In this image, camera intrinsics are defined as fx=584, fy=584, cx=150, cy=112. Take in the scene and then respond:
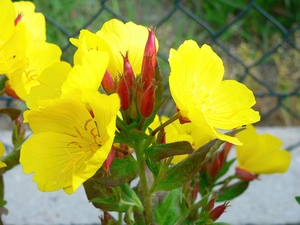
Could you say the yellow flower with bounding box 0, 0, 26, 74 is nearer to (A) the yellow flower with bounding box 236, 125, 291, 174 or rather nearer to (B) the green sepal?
(B) the green sepal

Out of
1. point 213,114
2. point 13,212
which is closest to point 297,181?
point 13,212

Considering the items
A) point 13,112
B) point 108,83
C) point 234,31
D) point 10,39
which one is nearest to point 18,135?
point 13,112

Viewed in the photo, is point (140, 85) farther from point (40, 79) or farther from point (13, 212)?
point (13, 212)

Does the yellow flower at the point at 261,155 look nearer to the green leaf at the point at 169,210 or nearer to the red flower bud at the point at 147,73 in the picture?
the green leaf at the point at 169,210

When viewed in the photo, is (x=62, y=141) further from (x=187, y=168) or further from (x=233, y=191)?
(x=233, y=191)

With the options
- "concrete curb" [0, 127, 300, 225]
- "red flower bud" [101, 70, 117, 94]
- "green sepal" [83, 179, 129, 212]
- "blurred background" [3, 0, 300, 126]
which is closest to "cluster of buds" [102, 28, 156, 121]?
"red flower bud" [101, 70, 117, 94]
